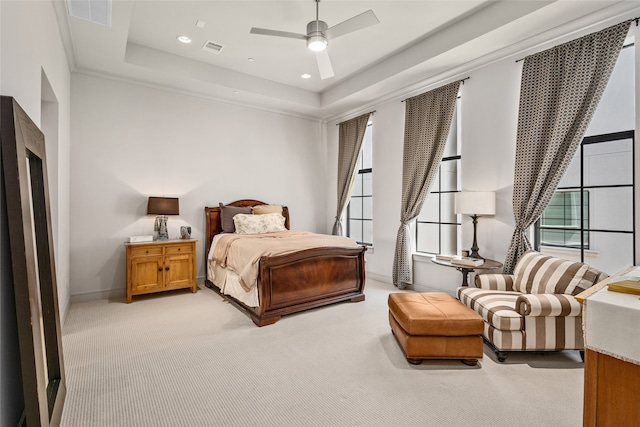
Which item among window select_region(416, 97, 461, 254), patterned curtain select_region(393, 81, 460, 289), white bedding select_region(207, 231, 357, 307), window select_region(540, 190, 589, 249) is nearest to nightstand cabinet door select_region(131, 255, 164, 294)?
white bedding select_region(207, 231, 357, 307)

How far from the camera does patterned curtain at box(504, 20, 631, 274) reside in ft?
9.67

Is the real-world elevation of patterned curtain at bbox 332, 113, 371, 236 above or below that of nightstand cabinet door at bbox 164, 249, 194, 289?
above

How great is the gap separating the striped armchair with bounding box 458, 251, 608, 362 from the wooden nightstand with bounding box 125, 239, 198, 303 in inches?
142

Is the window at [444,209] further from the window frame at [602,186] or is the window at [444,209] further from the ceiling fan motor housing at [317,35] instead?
the ceiling fan motor housing at [317,35]

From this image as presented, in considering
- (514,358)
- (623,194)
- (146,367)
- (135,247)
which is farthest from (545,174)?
(135,247)

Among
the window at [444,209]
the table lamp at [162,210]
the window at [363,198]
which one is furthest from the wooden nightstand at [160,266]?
the window at [444,209]

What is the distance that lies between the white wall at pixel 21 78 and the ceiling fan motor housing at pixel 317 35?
6.73ft

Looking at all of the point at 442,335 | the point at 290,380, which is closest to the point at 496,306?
the point at 442,335

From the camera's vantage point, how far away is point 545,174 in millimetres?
3273

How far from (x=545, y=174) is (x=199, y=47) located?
4.31 metres

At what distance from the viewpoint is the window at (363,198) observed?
19.1 ft

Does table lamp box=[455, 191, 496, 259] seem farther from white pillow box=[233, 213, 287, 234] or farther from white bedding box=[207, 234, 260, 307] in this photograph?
white pillow box=[233, 213, 287, 234]

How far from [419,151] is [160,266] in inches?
153

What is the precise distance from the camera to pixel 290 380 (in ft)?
7.63
